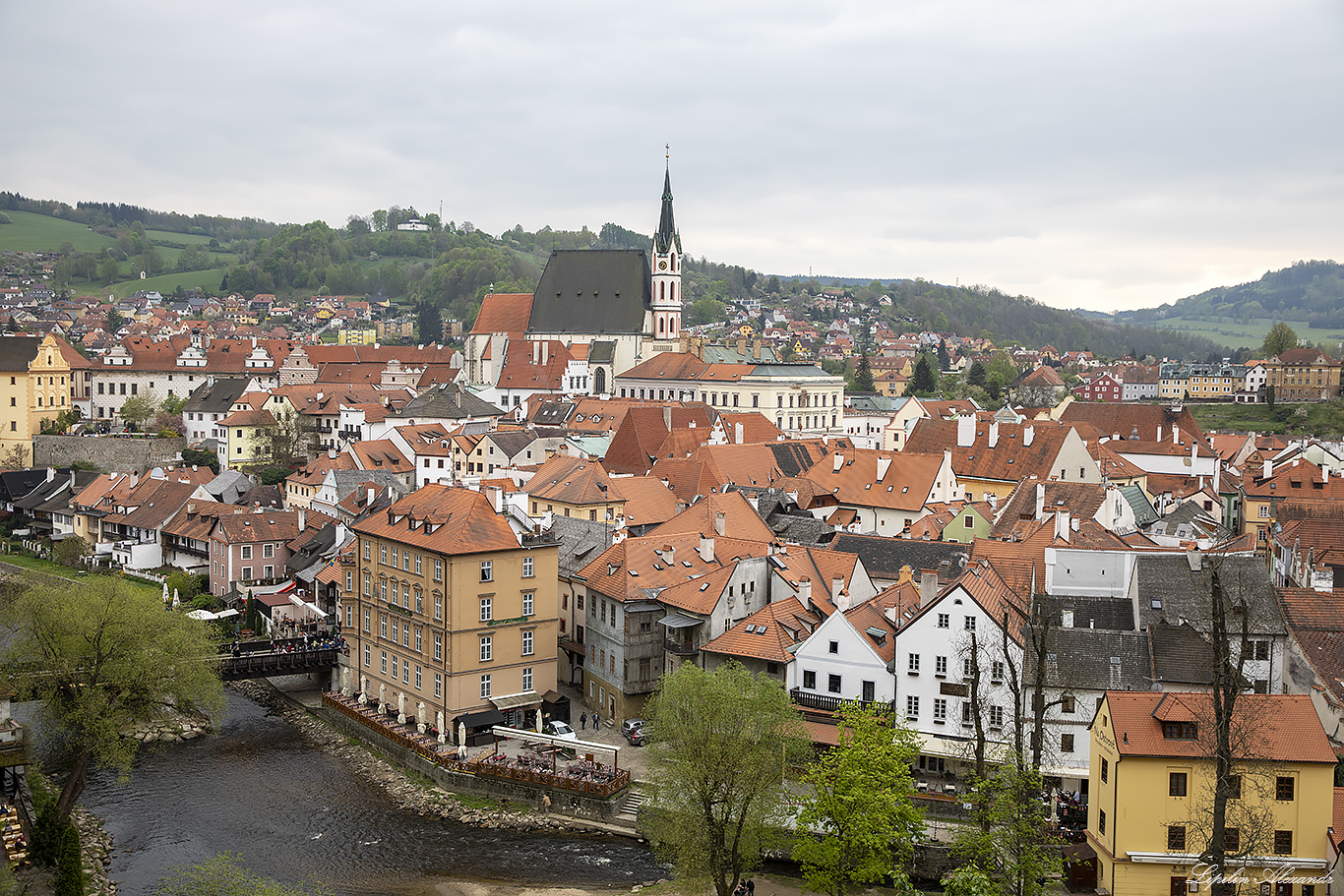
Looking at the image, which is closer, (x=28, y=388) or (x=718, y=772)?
(x=718, y=772)

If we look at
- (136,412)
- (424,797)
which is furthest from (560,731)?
(136,412)

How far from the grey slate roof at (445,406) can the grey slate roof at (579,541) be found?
40308mm

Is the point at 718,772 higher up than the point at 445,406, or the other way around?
the point at 445,406

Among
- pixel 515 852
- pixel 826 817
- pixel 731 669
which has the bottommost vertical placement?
pixel 515 852

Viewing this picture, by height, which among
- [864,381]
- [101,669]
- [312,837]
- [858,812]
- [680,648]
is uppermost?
[864,381]

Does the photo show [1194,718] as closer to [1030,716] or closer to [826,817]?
[1030,716]

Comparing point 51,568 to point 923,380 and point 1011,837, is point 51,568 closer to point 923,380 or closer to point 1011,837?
point 1011,837

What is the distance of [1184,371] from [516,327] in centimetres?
8980

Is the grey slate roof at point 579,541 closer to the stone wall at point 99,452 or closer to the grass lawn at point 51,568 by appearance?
the grass lawn at point 51,568

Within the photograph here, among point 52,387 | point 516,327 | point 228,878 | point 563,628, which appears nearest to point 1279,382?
point 516,327

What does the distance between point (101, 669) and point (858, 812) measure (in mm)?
20715

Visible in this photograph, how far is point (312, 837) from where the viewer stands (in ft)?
105

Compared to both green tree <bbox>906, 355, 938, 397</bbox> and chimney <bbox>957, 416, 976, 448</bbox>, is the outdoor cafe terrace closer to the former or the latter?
chimney <bbox>957, 416, 976, 448</bbox>

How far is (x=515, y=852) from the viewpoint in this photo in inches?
1226
